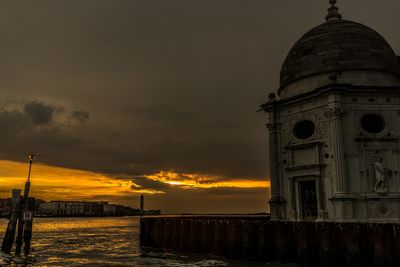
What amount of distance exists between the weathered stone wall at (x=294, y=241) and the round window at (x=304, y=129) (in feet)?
28.5

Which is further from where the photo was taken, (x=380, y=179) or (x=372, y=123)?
(x=372, y=123)

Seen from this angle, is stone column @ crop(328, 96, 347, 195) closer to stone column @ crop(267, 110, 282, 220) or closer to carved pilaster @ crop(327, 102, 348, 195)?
carved pilaster @ crop(327, 102, 348, 195)

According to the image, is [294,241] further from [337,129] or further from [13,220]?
[13,220]

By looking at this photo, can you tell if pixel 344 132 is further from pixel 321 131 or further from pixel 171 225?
pixel 171 225

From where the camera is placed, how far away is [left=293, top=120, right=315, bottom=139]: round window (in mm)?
28609

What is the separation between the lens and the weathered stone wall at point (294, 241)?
17609 mm

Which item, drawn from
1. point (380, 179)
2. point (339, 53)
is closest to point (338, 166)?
point (380, 179)

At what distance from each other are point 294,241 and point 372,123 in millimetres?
11215

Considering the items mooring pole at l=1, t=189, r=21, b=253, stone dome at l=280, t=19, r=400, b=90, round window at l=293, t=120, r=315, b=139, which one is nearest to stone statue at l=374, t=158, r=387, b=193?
round window at l=293, t=120, r=315, b=139

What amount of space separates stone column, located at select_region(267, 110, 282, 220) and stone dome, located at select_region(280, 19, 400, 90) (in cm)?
338

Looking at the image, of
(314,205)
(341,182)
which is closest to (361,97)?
(341,182)

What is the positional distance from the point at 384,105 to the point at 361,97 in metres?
1.60

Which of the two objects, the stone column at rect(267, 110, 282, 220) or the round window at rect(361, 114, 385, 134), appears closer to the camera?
the round window at rect(361, 114, 385, 134)

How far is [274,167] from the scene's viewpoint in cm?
3036
